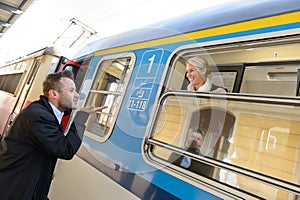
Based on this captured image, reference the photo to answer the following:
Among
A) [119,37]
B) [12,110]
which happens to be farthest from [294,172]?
[12,110]

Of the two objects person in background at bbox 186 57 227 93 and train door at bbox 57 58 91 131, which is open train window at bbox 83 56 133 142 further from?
person in background at bbox 186 57 227 93

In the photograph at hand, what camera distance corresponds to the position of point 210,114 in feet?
4.86

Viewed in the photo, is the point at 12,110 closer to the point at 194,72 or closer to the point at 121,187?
the point at 121,187

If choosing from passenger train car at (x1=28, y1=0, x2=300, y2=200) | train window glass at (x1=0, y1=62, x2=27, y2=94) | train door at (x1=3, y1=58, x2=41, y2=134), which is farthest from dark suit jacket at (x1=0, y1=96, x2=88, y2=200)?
train window glass at (x1=0, y1=62, x2=27, y2=94)

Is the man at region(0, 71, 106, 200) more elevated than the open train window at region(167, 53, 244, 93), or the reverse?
→ the open train window at region(167, 53, 244, 93)

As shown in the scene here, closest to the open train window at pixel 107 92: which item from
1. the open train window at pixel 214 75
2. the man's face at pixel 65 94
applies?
the man's face at pixel 65 94

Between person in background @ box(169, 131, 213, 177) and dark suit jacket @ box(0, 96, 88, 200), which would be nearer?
person in background @ box(169, 131, 213, 177)

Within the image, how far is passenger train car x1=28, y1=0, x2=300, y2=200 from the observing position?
1190mm

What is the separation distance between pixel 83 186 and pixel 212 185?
127 cm

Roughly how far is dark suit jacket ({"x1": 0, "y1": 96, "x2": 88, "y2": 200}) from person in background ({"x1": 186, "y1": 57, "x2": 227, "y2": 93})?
34.6 inches

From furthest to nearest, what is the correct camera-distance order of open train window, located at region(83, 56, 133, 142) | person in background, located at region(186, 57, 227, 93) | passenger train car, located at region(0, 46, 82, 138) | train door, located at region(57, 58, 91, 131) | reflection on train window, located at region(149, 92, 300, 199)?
passenger train car, located at region(0, 46, 82, 138) < train door, located at region(57, 58, 91, 131) < open train window, located at region(83, 56, 133, 142) < person in background, located at region(186, 57, 227, 93) < reflection on train window, located at region(149, 92, 300, 199)

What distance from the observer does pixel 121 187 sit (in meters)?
1.69

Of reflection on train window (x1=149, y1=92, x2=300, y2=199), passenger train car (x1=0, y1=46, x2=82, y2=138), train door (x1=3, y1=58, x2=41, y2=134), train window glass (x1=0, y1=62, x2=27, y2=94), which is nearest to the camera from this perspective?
reflection on train window (x1=149, y1=92, x2=300, y2=199)

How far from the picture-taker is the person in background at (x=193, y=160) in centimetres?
132
